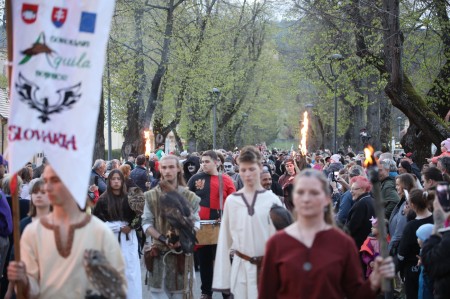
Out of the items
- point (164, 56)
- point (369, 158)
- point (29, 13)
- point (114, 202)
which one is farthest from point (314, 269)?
point (164, 56)

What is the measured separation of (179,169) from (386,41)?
34.2 feet

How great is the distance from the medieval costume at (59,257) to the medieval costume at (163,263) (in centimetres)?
366

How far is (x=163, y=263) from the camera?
9219mm

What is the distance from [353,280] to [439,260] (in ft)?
6.27

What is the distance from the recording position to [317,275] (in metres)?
5.23

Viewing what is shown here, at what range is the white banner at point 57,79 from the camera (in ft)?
17.4

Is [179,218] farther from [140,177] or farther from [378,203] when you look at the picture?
[140,177]

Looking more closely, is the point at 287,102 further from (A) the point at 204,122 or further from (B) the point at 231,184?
(B) the point at 231,184

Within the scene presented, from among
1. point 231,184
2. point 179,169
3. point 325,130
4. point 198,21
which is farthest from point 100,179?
point 325,130

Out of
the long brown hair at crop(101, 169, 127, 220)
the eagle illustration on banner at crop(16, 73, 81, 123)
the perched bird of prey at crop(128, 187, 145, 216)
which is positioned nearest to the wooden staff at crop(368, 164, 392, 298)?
the eagle illustration on banner at crop(16, 73, 81, 123)

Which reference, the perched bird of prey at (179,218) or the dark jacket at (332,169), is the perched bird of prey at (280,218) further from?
the dark jacket at (332,169)

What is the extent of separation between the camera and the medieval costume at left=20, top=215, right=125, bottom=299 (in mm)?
5453

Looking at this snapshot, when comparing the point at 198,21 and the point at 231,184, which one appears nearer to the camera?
the point at 231,184

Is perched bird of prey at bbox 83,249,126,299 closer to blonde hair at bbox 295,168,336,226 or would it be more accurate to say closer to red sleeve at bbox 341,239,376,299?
blonde hair at bbox 295,168,336,226
